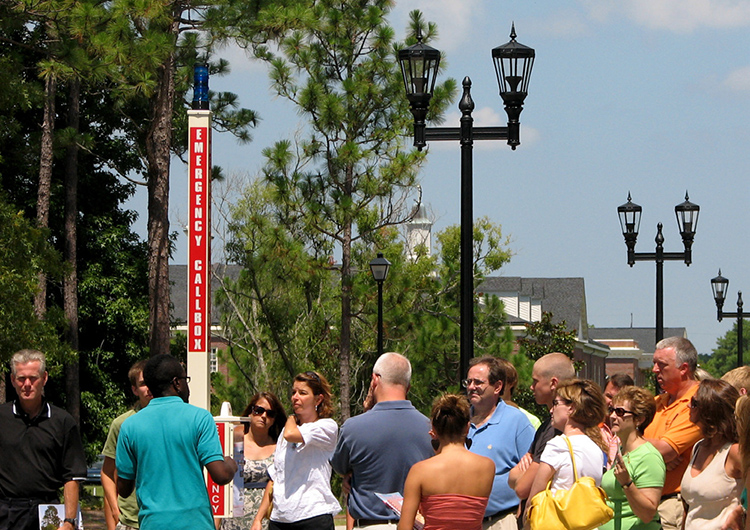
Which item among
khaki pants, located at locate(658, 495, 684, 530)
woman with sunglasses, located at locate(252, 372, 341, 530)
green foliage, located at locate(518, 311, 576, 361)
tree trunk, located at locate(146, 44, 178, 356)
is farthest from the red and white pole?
green foliage, located at locate(518, 311, 576, 361)

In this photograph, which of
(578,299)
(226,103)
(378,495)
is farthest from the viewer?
(578,299)

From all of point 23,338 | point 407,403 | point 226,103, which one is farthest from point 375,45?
point 407,403

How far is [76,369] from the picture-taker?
30672 millimetres

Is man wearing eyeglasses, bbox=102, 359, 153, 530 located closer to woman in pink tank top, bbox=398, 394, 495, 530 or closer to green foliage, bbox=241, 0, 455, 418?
woman in pink tank top, bbox=398, 394, 495, 530

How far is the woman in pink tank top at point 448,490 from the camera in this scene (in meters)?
5.54

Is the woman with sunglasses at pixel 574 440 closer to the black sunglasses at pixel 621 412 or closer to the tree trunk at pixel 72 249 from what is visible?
the black sunglasses at pixel 621 412

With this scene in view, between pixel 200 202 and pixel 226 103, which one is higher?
pixel 226 103

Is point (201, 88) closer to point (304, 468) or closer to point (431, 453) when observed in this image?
point (304, 468)

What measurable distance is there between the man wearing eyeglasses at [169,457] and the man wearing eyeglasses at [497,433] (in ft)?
5.43

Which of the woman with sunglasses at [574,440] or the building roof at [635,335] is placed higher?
the woman with sunglasses at [574,440]

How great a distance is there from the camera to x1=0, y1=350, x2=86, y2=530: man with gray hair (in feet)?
21.0

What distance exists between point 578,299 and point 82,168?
210ft

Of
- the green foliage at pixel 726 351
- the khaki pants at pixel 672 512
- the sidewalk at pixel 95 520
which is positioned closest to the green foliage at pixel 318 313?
the sidewalk at pixel 95 520

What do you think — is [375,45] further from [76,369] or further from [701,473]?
[701,473]
